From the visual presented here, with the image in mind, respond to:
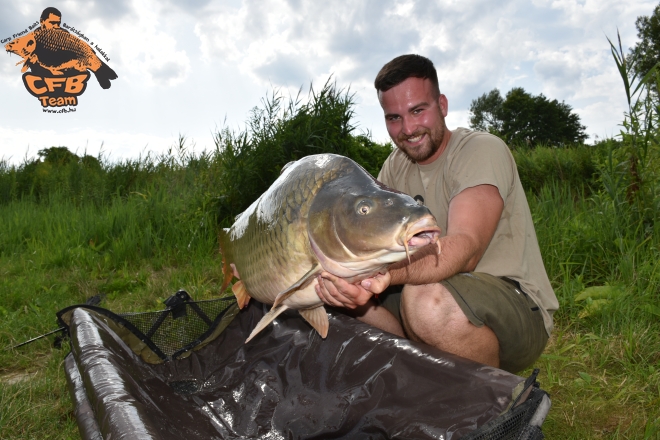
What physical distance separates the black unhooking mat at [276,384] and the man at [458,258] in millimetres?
187

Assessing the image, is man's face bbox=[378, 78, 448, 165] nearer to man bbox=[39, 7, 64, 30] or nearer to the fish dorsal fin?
the fish dorsal fin

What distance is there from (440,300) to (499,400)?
427 millimetres

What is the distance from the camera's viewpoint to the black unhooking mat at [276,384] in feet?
3.54

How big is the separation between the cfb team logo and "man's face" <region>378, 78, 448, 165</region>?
142 inches

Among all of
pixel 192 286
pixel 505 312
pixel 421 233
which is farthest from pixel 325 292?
pixel 192 286

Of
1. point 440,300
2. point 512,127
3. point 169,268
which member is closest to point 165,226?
point 169,268

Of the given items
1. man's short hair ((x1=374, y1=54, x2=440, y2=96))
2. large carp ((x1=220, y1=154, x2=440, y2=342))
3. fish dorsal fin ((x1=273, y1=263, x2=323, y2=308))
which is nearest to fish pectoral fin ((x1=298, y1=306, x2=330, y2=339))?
large carp ((x1=220, y1=154, x2=440, y2=342))

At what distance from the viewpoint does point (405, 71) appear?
71.2 inches

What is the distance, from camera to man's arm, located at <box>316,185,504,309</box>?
4.01 ft

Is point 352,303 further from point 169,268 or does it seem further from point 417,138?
point 169,268

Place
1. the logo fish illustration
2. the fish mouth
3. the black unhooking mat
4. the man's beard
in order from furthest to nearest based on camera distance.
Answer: the logo fish illustration → the man's beard → the black unhooking mat → the fish mouth

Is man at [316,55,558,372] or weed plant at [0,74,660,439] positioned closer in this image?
man at [316,55,558,372]

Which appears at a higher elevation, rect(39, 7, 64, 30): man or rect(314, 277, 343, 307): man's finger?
rect(39, 7, 64, 30): man

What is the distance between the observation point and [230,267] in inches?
65.5
